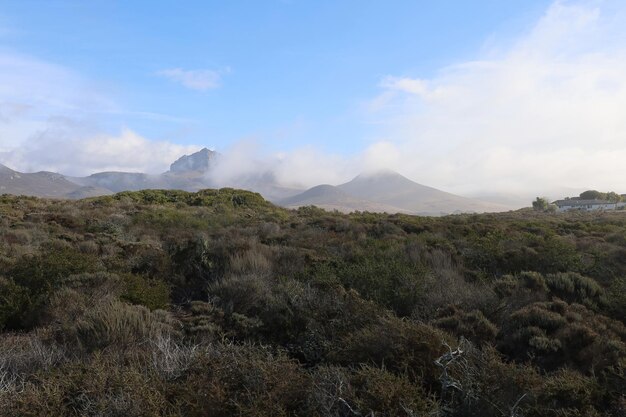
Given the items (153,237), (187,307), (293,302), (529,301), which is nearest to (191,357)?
(293,302)

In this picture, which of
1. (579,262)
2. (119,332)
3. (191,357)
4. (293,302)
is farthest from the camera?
(579,262)

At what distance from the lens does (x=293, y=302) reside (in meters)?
6.06

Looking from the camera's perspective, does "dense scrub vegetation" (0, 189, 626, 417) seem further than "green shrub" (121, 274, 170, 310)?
No

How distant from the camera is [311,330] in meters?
5.16

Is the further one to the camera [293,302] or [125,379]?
[293,302]

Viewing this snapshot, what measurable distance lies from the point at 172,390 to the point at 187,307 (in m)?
3.88

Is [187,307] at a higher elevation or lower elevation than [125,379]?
lower

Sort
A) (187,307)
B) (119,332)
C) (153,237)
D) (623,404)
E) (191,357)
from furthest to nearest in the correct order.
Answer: (153,237)
(187,307)
(119,332)
(191,357)
(623,404)

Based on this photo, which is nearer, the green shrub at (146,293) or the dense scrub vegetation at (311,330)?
the dense scrub vegetation at (311,330)

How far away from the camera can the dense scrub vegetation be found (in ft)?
10.8

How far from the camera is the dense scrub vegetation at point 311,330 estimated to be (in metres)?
3.28

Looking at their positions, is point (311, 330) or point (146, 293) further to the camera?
point (146, 293)

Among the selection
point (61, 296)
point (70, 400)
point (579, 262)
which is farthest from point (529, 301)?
point (61, 296)

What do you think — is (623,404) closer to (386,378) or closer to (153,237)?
(386,378)
